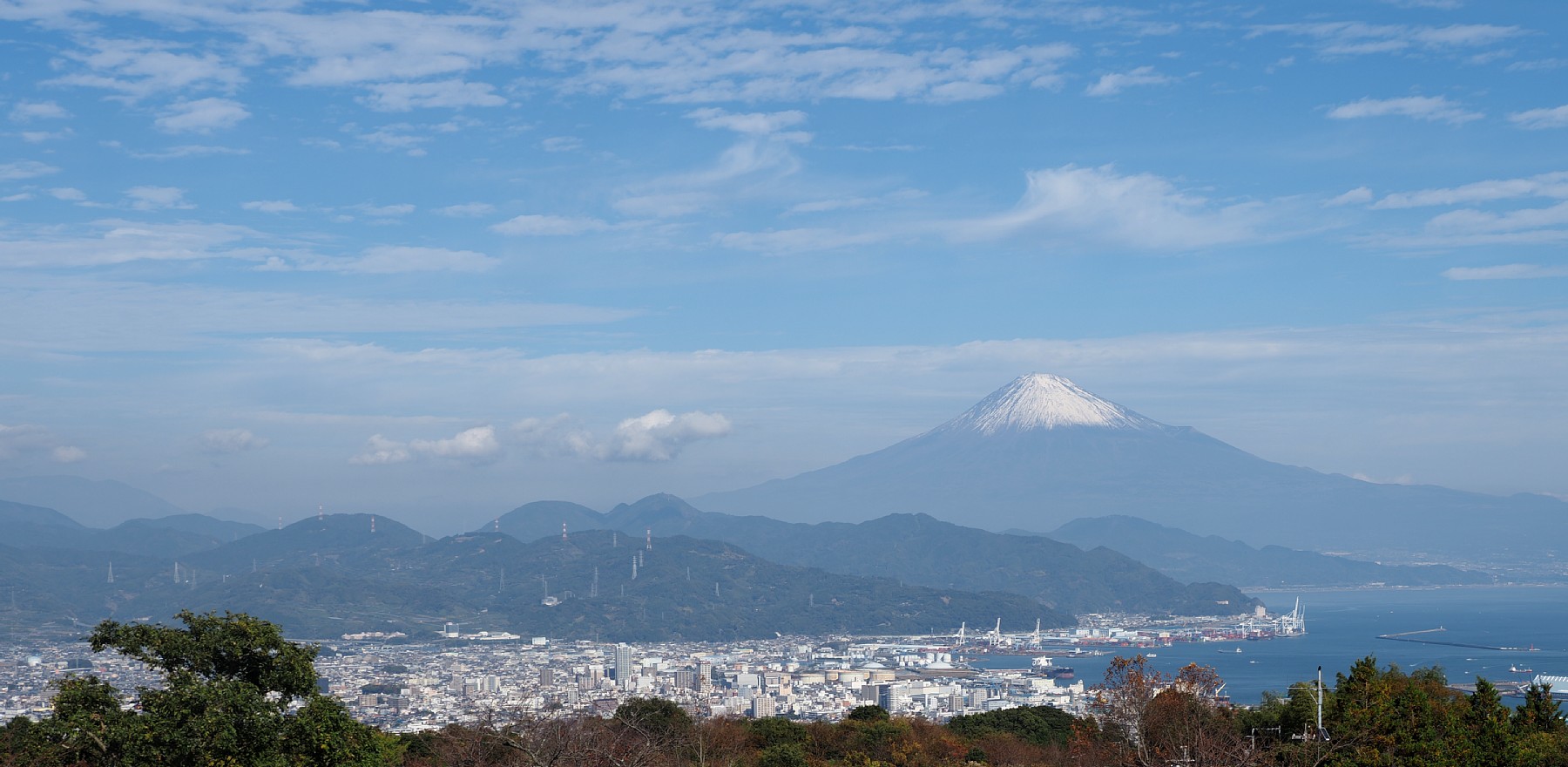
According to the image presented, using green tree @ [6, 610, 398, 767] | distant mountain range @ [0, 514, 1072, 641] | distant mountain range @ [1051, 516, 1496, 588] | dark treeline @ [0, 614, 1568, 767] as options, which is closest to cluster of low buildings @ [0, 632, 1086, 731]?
distant mountain range @ [0, 514, 1072, 641]

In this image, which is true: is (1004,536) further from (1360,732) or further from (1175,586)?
(1360,732)

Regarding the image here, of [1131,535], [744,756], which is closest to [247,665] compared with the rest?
[744,756]

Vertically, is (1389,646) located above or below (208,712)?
below

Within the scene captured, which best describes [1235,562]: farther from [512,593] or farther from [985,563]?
[512,593]

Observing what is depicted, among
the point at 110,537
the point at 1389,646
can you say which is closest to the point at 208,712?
the point at 1389,646

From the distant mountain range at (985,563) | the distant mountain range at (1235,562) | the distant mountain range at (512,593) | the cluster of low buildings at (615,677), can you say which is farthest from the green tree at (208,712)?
the distant mountain range at (1235,562)

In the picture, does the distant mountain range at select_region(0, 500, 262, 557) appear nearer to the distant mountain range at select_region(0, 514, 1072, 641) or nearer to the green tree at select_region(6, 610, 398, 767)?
the distant mountain range at select_region(0, 514, 1072, 641)

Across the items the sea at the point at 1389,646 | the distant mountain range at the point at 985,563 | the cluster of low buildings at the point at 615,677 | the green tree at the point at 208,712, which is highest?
the distant mountain range at the point at 985,563

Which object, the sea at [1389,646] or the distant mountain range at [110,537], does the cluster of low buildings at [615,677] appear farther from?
the distant mountain range at [110,537]
